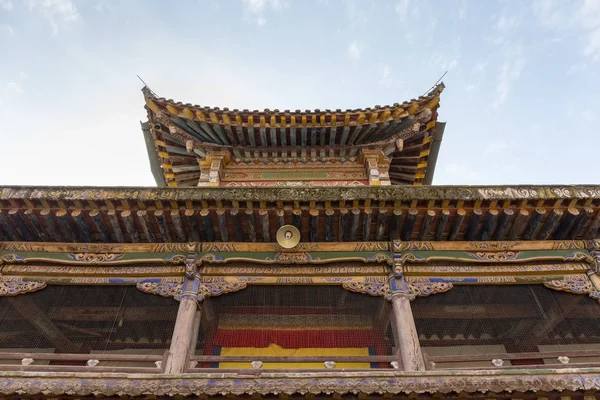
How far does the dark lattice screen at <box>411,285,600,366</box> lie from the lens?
7.81 metres

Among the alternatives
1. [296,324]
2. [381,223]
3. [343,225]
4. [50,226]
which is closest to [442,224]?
[381,223]

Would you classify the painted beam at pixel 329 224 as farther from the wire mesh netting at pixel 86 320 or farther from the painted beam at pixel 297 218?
the wire mesh netting at pixel 86 320

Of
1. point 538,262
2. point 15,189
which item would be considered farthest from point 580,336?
point 15,189

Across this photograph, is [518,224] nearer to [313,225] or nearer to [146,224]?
[313,225]

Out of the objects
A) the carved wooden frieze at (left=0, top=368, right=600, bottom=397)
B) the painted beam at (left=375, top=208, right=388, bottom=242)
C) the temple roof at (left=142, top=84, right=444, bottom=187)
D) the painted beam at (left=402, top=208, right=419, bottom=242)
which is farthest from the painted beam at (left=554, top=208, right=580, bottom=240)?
the temple roof at (left=142, top=84, right=444, bottom=187)

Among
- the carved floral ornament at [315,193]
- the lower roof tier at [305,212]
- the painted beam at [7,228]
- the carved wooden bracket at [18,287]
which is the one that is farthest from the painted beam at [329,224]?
the painted beam at [7,228]

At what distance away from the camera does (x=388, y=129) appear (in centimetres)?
1247

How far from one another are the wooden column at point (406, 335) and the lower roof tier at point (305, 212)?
127cm

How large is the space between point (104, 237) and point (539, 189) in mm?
7884

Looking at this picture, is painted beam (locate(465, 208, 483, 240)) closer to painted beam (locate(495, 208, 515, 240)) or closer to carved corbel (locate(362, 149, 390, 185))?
painted beam (locate(495, 208, 515, 240))

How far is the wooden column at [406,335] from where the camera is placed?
6.42m

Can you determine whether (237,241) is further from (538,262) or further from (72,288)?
(538,262)

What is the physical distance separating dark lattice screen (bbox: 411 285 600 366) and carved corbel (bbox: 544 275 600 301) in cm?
18

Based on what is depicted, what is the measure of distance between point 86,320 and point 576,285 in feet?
31.0
